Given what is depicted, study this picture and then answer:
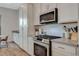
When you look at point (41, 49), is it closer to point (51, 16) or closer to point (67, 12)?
point (51, 16)

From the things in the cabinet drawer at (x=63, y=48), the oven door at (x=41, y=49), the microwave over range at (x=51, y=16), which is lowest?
the oven door at (x=41, y=49)

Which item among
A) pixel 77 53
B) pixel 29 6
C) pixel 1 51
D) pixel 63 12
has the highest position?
pixel 29 6

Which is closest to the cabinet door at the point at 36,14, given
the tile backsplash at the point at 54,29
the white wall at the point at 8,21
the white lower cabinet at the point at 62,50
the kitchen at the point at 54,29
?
the kitchen at the point at 54,29

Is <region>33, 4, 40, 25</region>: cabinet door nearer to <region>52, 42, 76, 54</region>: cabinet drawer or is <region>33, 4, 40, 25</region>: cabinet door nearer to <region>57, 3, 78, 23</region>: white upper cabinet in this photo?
<region>57, 3, 78, 23</region>: white upper cabinet

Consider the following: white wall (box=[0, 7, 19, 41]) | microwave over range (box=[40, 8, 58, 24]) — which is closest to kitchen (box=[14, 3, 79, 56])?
microwave over range (box=[40, 8, 58, 24])

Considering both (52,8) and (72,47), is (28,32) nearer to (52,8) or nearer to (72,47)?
(52,8)

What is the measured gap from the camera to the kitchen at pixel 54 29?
1.90 meters

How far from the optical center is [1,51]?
9.57 ft

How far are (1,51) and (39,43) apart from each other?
0.99 meters

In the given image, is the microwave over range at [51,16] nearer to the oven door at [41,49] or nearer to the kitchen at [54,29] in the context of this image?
the kitchen at [54,29]

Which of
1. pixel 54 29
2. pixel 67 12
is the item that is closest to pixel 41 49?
pixel 54 29

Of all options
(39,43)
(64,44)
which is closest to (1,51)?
(39,43)

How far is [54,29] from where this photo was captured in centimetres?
291

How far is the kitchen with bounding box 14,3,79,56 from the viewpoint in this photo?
1.90 m
